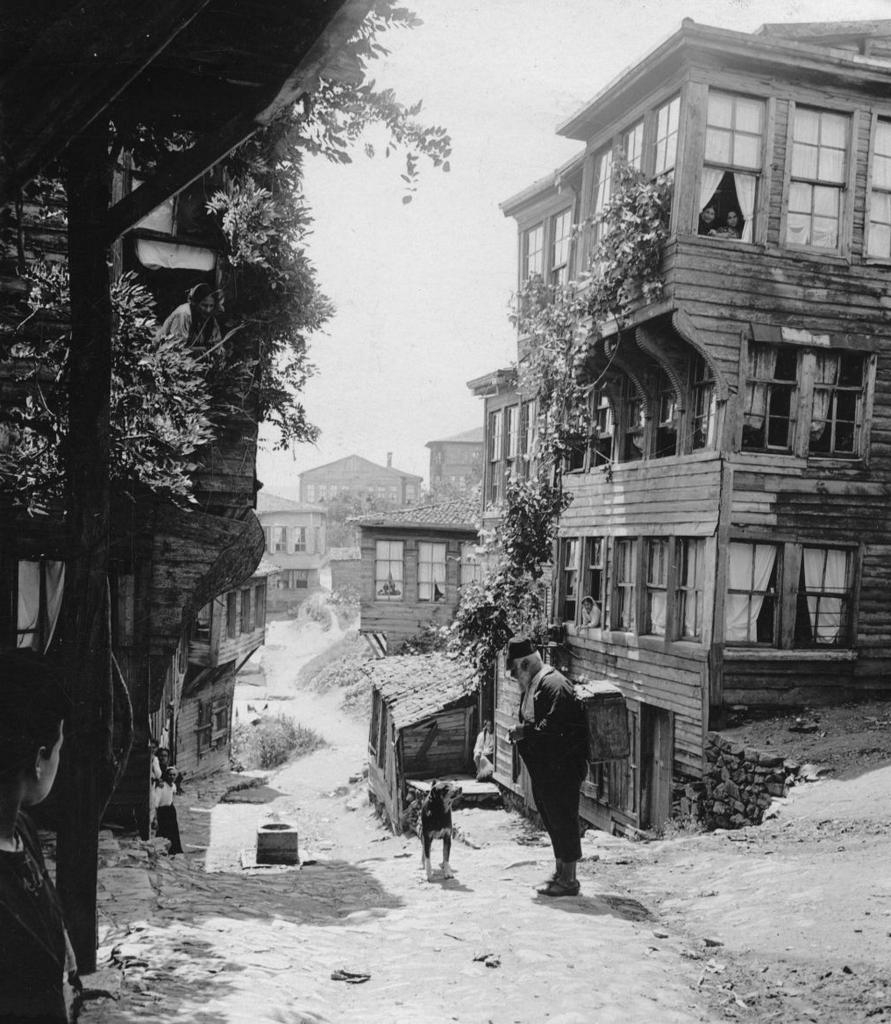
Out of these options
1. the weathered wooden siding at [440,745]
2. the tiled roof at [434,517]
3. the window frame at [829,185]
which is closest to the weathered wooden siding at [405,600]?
the tiled roof at [434,517]

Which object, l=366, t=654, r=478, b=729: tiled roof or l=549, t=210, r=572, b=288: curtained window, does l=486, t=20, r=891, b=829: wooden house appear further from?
l=366, t=654, r=478, b=729: tiled roof

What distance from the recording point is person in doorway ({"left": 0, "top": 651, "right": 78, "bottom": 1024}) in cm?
329

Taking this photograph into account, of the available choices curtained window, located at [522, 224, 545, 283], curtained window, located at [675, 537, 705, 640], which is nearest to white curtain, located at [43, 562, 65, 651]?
curtained window, located at [675, 537, 705, 640]

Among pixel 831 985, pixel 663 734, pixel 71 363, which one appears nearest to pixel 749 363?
pixel 663 734

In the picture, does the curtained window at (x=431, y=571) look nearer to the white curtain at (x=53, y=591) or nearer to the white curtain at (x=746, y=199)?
the white curtain at (x=746, y=199)

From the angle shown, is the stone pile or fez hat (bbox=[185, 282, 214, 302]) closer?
the stone pile

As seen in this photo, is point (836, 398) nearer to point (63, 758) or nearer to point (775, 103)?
point (775, 103)

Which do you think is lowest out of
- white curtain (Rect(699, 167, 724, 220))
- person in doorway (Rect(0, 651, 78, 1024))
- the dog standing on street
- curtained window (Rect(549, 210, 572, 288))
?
the dog standing on street

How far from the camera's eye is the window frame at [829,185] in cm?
1508

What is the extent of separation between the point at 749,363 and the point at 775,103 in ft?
14.0

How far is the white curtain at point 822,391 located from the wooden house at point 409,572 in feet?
63.2

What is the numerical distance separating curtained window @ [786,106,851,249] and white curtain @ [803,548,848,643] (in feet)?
17.3

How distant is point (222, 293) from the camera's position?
12.6 m

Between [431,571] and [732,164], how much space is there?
21.7 metres
